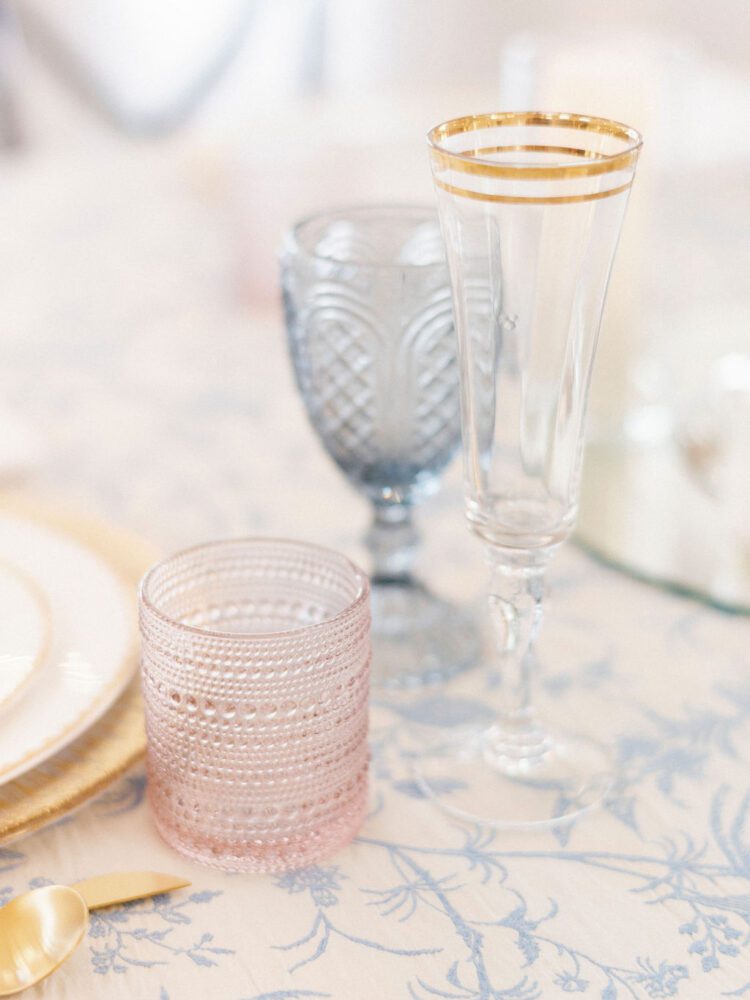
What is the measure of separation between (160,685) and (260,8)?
2.40 m

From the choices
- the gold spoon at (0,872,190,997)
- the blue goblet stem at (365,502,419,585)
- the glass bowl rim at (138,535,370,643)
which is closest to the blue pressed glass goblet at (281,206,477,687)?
the blue goblet stem at (365,502,419,585)

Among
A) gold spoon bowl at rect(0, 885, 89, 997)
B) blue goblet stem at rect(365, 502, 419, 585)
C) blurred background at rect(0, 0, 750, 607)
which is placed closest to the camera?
gold spoon bowl at rect(0, 885, 89, 997)

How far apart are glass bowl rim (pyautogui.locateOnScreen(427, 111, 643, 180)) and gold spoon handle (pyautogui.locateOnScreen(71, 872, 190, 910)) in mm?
301

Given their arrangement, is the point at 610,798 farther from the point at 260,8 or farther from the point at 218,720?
the point at 260,8

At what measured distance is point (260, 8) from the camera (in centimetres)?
262

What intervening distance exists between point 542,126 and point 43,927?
36 cm

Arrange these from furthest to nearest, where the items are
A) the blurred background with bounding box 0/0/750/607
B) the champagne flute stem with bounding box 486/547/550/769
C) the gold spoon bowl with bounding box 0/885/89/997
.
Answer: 1. the blurred background with bounding box 0/0/750/607
2. the champagne flute stem with bounding box 486/547/550/769
3. the gold spoon bowl with bounding box 0/885/89/997

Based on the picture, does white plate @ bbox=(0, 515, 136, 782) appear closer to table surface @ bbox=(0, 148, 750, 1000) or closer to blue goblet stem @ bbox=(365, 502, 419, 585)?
table surface @ bbox=(0, 148, 750, 1000)

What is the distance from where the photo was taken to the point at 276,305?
3.89ft

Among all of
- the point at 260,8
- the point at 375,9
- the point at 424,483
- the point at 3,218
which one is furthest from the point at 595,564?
the point at 375,9

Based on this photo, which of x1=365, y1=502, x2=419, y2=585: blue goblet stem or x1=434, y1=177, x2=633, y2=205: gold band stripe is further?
x1=365, y1=502, x2=419, y2=585: blue goblet stem

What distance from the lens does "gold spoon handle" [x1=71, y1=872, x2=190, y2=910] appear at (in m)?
0.48

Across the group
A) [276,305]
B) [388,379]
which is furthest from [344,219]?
[276,305]

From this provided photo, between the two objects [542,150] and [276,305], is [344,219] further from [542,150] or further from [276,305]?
[276,305]
